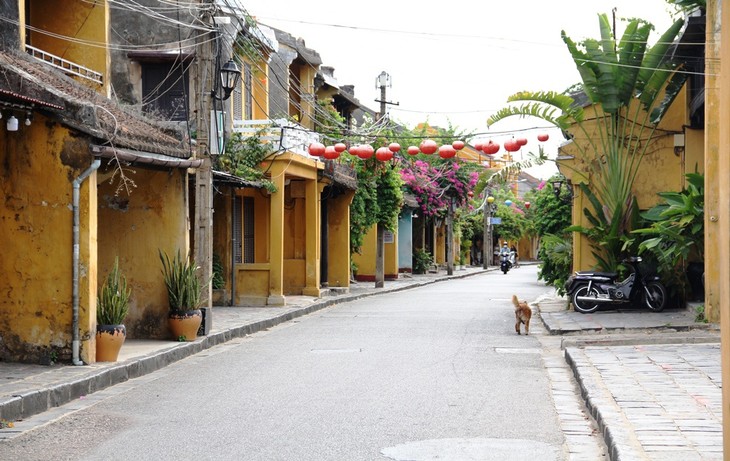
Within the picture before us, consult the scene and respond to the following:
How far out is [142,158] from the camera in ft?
46.1

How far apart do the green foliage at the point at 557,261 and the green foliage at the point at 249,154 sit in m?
7.40

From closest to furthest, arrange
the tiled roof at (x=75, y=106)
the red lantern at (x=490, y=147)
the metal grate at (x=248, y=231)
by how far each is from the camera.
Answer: the tiled roof at (x=75, y=106) < the red lantern at (x=490, y=147) < the metal grate at (x=248, y=231)

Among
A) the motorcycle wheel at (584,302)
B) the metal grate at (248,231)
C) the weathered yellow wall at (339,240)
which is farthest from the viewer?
the weathered yellow wall at (339,240)

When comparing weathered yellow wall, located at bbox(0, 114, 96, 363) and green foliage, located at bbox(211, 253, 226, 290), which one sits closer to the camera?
weathered yellow wall, located at bbox(0, 114, 96, 363)

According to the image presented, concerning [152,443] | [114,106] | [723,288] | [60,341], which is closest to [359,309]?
[114,106]

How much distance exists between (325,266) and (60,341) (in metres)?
21.2

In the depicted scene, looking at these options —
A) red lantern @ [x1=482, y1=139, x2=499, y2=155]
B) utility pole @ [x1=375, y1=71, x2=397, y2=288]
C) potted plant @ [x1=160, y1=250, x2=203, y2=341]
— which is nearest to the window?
red lantern @ [x1=482, y1=139, x2=499, y2=155]

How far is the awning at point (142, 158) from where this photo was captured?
41.8 feet

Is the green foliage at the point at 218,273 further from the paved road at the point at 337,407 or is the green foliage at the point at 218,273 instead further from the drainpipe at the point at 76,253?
the drainpipe at the point at 76,253

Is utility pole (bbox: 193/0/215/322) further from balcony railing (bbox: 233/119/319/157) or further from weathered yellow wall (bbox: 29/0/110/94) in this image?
balcony railing (bbox: 233/119/319/157)

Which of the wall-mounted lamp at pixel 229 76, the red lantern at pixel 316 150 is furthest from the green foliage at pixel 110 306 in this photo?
the red lantern at pixel 316 150

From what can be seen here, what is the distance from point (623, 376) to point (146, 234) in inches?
337

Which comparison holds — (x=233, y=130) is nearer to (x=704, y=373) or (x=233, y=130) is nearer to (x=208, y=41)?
(x=208, y=41)

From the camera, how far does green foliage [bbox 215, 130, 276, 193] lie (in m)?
24.6
